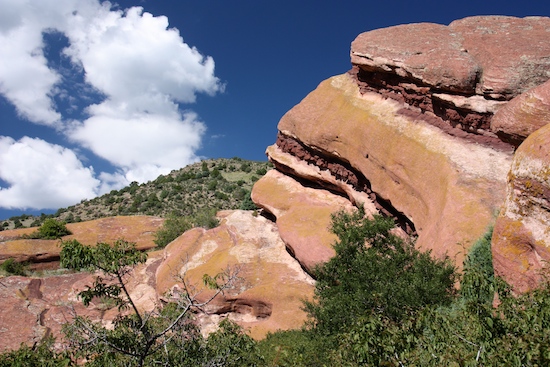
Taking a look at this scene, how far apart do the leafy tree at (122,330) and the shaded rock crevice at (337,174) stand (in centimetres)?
963

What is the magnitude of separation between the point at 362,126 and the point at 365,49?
3336 millimetres

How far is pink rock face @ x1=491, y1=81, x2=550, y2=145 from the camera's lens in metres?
10.8

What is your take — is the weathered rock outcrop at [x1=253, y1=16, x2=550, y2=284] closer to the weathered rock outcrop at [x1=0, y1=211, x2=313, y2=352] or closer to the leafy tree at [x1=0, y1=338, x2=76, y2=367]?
the weathered rock outcrop at [x1=0, y1=211, x2=313, y2=352]

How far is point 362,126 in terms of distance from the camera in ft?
58.4

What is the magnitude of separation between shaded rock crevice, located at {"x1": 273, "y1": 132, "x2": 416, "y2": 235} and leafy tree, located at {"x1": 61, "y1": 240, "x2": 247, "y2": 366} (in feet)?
31.6

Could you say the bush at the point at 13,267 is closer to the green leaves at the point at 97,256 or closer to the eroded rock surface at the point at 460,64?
the eroded rock surface at the point at 460,64

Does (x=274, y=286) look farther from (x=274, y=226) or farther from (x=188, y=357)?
(x=188, y=357)

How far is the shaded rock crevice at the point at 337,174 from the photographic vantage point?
649 inches

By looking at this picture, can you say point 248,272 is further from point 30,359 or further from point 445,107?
point 30,359

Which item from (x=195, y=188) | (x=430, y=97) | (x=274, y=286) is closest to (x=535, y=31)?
(x=430, y=97)

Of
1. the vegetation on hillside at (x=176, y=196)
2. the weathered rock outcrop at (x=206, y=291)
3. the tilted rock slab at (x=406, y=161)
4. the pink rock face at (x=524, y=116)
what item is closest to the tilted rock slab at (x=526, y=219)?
the tilted rock slab at (x=406, y=161)

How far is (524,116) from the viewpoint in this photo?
438 inches

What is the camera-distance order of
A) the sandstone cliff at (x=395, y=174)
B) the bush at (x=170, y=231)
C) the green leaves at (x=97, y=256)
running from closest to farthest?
1. the green leaves at (x=97, y=256)
2. the sandstone cliff at (x=395, y=174)
3. the bush at (x=170, y=231)

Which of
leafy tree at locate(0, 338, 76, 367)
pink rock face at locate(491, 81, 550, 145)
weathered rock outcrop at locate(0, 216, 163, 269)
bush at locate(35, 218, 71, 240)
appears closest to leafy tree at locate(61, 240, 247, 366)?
leafy tree at locate(0, 338, 76, 367)
